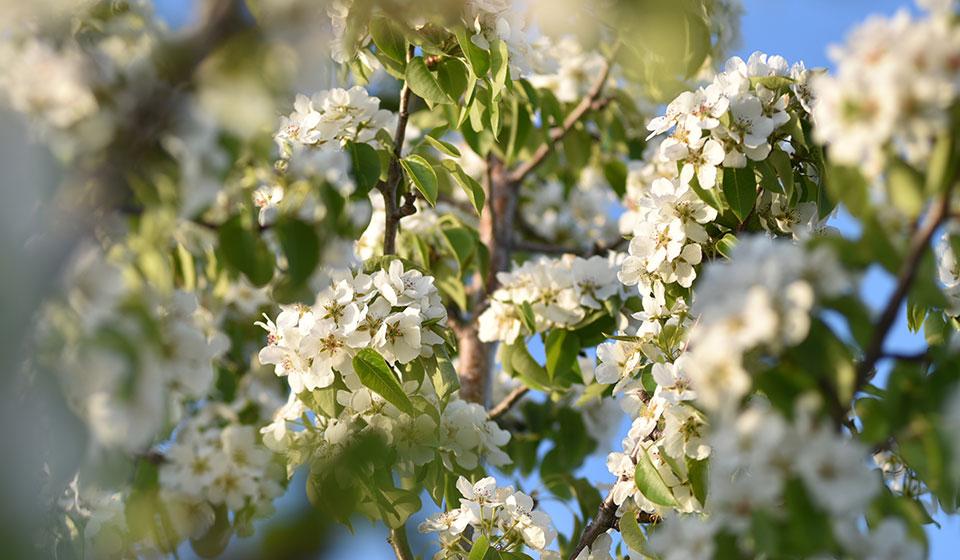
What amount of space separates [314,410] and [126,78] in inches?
41.6

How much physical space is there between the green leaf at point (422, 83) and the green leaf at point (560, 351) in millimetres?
696

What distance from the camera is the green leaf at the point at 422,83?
7.39 ft

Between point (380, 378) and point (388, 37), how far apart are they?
2.33 feet

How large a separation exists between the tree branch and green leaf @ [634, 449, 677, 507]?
1.79ft

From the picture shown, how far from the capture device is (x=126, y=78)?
47.9 inches

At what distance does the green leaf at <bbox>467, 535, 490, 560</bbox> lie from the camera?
6.60 feet

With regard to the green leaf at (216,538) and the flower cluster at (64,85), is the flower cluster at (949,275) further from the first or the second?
the flower cluster at (64,85)

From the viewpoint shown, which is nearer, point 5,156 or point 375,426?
point 5,156

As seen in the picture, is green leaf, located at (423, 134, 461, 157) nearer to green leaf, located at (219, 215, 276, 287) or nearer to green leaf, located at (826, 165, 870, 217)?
green leaf, located at (219, 215, 276, 287)

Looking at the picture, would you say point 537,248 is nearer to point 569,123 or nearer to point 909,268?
point 569,123

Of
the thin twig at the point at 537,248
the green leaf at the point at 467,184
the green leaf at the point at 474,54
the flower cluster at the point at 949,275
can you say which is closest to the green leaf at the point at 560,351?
the green leaf at the point at 467,184

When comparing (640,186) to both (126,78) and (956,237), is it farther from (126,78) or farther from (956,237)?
(126,78)

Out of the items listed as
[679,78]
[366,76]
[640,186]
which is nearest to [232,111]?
[366,76]

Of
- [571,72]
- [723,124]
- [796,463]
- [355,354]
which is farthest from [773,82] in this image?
[571,72]
